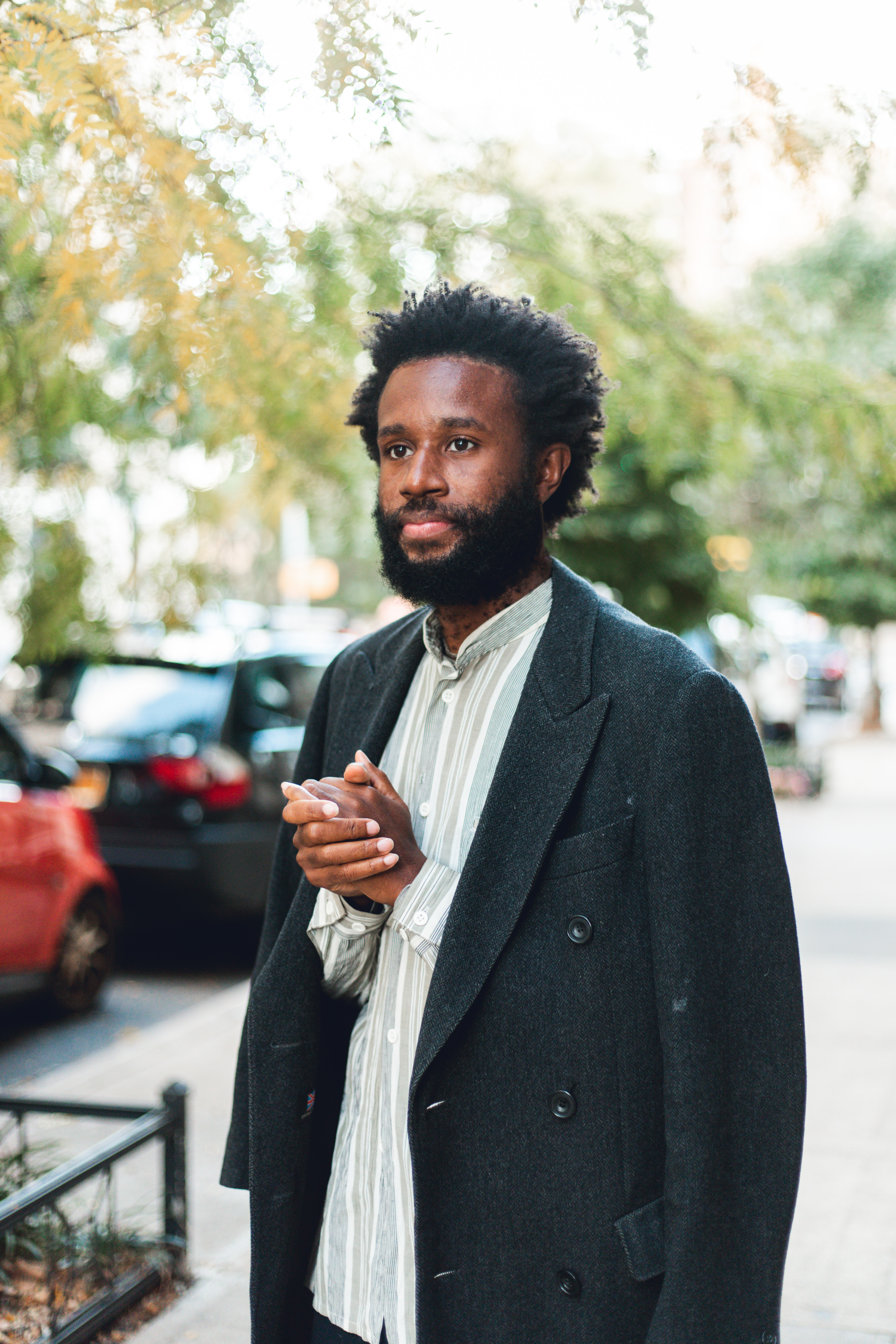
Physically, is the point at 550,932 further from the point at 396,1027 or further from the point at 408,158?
the point at 408,158

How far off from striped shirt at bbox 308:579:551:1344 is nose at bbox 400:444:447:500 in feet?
0.72

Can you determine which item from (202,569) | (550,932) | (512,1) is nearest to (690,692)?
(550,932)

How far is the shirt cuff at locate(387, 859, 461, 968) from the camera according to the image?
69.9 inches

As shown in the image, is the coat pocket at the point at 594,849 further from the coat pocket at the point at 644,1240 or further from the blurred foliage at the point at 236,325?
the blurred foliage at the point at 236,325

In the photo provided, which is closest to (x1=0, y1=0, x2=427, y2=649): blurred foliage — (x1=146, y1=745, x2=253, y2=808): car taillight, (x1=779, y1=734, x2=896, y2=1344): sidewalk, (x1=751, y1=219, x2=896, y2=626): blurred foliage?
(x1=146, y1=745, x2=253, y2=808): car taillight

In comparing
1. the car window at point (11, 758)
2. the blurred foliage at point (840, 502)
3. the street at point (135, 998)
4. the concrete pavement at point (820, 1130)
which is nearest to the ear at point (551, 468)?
the concrete pavement at point (820, 1130)

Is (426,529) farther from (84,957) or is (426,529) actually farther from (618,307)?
(84,957)

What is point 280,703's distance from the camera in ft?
25.5

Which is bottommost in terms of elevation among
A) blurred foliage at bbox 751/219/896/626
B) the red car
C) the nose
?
the red car

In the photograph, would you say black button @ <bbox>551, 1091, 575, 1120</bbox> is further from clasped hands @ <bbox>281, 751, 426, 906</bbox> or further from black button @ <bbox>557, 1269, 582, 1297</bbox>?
clasped hands @ <bbox>281, 751, 426, 906</bbox>

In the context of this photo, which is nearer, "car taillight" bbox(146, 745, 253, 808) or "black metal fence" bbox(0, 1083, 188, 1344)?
"black metal fence" bbox(0, 1083, 188, 1344)

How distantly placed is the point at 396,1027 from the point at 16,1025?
5473 millimetres

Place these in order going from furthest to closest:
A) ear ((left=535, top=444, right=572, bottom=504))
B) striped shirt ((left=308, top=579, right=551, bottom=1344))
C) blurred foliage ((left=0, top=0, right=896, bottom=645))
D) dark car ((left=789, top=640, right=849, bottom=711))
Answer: dark car ((left=789, top=640, right=849, bottom=711))
blurred foliage ((left=0, top=0, right=896, bottom=645))
ear ((left=535, top=444, right=572, bottom=504))
striped shirt ((left=308, top=579, right=551, bottom=1344))

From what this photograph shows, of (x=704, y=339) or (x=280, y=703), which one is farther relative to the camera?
(x=280, y=703)
